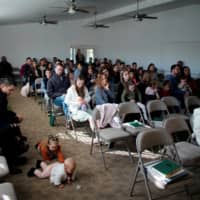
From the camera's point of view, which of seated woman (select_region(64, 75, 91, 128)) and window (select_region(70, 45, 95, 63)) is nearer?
seated woman (select_region(64, 75, 91, 128))

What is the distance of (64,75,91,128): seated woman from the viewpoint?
4.60 metres

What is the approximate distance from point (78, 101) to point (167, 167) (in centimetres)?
249

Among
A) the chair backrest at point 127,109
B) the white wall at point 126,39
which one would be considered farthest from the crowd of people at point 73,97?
the white wall at point 126,39

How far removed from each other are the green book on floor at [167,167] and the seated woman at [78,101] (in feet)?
6.98

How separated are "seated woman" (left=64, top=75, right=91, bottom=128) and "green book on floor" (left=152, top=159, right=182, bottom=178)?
2.13 metres

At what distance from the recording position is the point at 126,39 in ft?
37.9

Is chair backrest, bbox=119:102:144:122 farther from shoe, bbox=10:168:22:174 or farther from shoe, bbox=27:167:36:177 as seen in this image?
shoe, bbox=10:168:22:174

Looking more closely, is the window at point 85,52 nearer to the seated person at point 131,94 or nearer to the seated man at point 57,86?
the seated man at point 57,86

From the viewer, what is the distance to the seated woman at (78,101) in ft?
15.1

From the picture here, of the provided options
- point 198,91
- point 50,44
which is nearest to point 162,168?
point 198,91

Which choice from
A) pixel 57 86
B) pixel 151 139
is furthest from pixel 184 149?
pixel 57 86

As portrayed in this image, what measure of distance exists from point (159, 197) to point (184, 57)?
6494 millimetres

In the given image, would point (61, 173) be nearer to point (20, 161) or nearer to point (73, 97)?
point (20, 161)

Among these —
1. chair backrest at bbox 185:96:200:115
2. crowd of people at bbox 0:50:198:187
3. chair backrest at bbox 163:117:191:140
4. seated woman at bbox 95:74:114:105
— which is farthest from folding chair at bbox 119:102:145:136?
chair backrest at bbox 185:96:200:115
